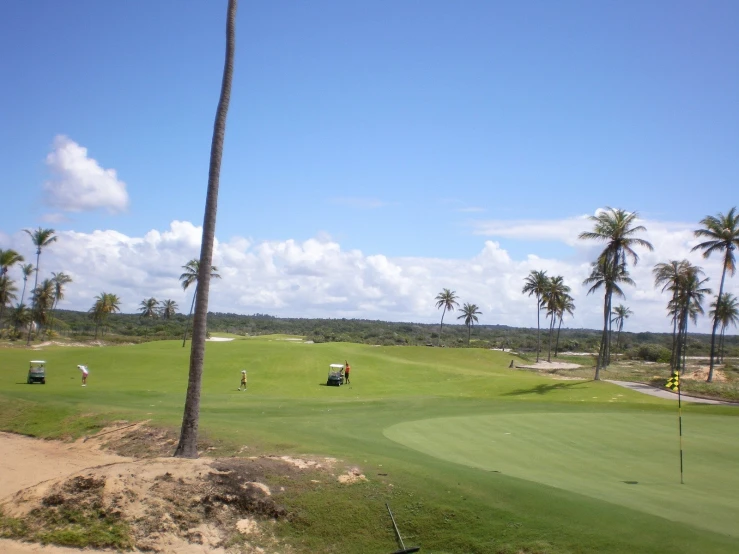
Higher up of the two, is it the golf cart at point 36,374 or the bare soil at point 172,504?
the bare soil at point 172,504

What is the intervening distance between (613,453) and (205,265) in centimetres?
1528

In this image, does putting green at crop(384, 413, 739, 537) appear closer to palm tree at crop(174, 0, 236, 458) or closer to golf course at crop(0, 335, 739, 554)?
golf course at crop(0, 335, 739, 554)

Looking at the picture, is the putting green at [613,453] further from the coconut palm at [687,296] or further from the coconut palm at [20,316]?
the coconut palm at [20,316]

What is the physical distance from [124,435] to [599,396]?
32215 mm

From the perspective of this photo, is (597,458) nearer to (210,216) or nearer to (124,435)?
(210,216)

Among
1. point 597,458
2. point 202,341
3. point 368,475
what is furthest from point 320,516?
point 597,458

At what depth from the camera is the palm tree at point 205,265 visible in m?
15.3

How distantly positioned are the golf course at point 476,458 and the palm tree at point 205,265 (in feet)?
10.1

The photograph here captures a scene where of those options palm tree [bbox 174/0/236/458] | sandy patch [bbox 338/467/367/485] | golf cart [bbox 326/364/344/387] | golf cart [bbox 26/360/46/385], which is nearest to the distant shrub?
golf cart [bbox 326/364/344/387]

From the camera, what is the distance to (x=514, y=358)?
275 feet

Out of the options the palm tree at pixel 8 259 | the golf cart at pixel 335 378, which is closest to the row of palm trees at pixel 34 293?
the palm tree at pixel 8 259

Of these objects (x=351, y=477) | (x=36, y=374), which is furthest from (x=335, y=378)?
(x=351, y=477)

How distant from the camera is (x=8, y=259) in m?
80.9

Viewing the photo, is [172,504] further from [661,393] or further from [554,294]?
[554,294]
